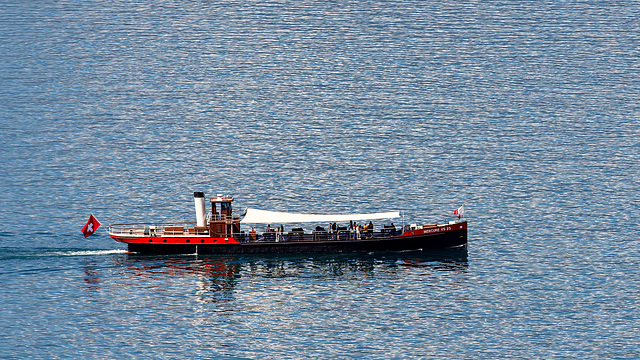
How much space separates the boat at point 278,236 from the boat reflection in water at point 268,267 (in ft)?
3.21

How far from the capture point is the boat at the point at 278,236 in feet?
395

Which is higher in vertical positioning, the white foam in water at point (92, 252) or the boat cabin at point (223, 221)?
the boat cabin at point (223, 221)

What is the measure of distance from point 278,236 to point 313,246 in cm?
405

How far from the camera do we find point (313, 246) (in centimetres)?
12062

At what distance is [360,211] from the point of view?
139750mm

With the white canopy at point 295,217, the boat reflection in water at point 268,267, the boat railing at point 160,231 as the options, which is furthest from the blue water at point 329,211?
the white canopy at point 295,217

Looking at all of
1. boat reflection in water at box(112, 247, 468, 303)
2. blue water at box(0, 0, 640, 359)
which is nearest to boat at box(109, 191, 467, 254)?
boat reflection in water at box(112, 247, 468, 303)

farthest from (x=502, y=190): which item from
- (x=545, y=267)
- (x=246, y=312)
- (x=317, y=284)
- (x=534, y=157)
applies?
(x=246, y=312)

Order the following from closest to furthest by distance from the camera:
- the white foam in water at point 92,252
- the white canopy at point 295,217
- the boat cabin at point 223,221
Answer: the white foam in water at point 92,252
the white canopy at point 295,217
the boat cabin at point 223,221

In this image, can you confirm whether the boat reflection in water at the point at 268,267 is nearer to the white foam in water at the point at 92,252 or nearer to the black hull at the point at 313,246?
the black hull at the point at 313,246

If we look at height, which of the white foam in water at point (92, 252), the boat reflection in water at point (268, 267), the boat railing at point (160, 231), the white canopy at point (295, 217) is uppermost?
the white canopy at point (295, 217)

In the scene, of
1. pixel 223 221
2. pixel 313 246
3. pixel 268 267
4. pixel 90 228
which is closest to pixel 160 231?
pixel 223 221

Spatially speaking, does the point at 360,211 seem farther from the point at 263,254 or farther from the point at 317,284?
the point at 317,284

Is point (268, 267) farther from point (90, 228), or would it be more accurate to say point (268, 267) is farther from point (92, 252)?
point (90, 228)
